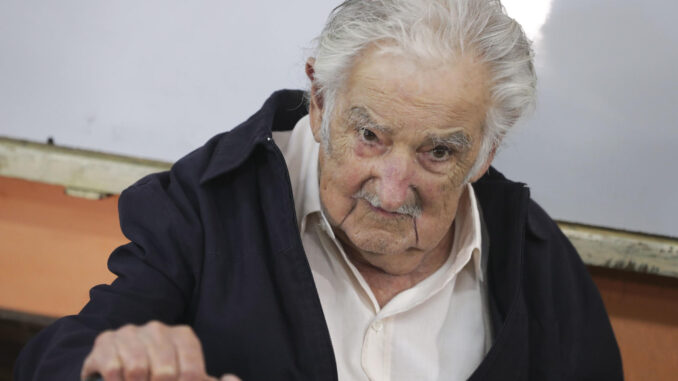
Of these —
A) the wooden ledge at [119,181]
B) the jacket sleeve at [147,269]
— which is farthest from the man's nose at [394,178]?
the wooden ledge at [119,181]

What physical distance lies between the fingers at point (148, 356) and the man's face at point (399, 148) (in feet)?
1.63

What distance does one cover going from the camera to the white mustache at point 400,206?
4.28ft

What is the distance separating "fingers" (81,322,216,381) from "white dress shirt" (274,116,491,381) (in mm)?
523

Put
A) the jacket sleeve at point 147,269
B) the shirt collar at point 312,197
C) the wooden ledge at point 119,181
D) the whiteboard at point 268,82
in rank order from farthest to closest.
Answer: the wooden ledge at point 119,181
the whiteboard at point 268,82
the shirt collar at point 312,197
the jacket sleeve at point 147,269

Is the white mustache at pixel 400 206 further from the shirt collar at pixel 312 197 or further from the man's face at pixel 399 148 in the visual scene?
the shirt collar at pixel 312 197

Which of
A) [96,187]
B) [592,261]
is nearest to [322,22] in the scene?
[96,187]

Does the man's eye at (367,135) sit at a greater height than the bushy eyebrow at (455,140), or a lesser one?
greater

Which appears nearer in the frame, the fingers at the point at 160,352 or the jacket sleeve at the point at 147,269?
the fingers at the point at 160,352

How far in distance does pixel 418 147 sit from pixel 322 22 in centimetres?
59

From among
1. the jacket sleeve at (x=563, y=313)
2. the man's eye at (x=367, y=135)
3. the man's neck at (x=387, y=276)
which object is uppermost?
the man's eye at (x=367, y=135)

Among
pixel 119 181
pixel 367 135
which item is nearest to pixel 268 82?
pixel 119 181

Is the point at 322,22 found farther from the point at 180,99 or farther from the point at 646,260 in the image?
the point at 646,260

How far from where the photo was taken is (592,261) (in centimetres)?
183

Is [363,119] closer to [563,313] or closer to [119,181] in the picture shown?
[563,313]
